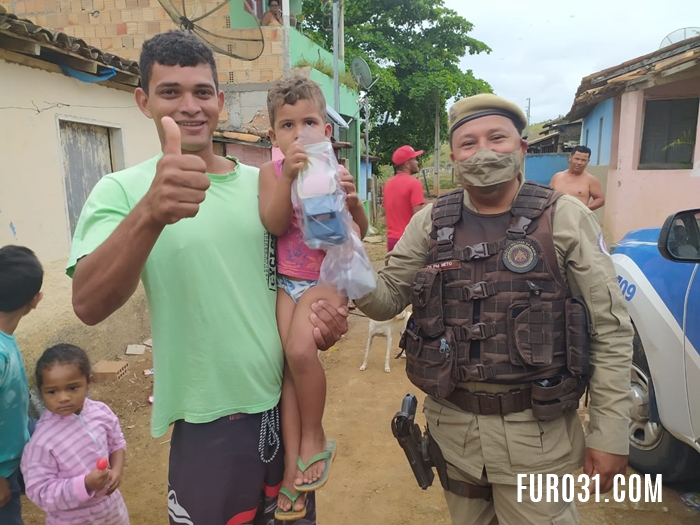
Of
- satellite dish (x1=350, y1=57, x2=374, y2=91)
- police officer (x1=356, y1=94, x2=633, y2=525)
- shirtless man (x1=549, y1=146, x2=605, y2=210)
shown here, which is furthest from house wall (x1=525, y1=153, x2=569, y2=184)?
police officer (x1=356, y1=94, x2=633, y2=525)

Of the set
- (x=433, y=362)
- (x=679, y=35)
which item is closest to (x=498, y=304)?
(x=433, y=362)

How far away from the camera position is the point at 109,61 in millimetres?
5410

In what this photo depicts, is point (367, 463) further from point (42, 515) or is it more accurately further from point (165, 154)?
point (165, 154)

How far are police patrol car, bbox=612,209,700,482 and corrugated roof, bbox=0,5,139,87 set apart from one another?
4838mm

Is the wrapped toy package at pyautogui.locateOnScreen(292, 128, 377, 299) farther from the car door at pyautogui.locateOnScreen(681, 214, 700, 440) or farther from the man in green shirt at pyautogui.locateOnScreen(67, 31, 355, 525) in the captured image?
the car door at pyautogui.locateOnScreen(681, 214, 700, 440)

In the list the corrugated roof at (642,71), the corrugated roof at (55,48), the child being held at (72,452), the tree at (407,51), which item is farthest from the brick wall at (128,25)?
the tree at (407,51)

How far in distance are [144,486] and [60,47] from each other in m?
3.94

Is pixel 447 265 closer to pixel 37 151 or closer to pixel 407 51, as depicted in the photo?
pixel 37 151

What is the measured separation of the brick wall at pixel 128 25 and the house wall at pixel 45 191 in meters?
4.27

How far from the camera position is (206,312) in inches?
62.6

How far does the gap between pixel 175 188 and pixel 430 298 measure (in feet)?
4.03

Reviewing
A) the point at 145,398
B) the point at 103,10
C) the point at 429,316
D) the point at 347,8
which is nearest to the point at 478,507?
the point at 429,316

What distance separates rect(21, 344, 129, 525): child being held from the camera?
7.20 feet

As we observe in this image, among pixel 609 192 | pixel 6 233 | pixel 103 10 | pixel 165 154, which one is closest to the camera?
pixel 165 154
